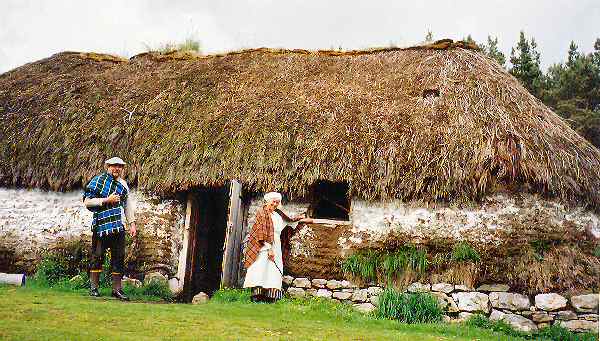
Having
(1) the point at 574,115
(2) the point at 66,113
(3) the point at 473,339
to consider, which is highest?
(1) the point at 574,115

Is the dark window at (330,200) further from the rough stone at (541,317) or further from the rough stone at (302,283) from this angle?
the rough stone at (541,317)

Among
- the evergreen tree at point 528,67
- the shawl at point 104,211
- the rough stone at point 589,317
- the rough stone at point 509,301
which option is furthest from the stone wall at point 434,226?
the evergreen tree at point 528,67

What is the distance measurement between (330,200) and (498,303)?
10.8ft

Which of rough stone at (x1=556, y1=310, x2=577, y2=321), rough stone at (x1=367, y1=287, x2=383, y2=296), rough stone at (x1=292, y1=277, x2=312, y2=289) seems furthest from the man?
rough stone at (x1=556, y1=310, x2=577, y2=321)

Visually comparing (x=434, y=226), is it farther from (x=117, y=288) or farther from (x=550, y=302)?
(x=117, y=288)

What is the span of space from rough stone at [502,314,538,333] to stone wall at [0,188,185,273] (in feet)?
18.6

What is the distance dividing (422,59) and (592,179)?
414 centimetres

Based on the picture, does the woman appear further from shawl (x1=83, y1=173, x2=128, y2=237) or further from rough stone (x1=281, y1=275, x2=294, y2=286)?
shawl (x1=83, y1=173, x2=128, y2=237)

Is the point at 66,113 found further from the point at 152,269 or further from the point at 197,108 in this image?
the point at 152,269

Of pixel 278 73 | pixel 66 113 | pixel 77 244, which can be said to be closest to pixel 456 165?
pixel 278 73

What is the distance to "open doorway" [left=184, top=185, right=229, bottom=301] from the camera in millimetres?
10000

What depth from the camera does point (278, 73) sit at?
475 inches

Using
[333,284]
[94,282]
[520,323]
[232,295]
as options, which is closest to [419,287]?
[333,284]

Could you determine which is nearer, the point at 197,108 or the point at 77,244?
the point at 77,244
